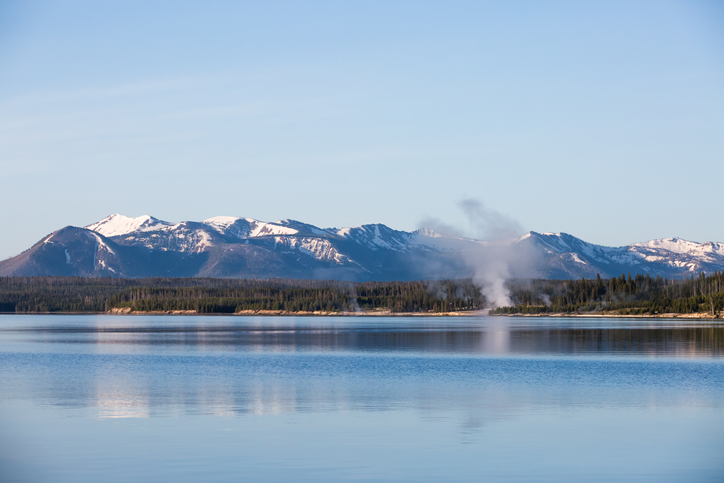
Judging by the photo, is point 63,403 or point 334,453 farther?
point 63,403

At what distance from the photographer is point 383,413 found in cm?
3303

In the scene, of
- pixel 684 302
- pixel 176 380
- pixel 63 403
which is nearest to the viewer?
pixel 63 403

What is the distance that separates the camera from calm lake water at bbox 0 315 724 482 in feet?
75.3

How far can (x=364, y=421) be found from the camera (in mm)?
30859

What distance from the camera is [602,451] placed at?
25.4m

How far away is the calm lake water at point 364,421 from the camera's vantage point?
903 inches

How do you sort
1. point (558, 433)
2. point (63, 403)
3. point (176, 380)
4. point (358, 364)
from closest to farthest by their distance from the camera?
point (558, 433) < point (63, 403) < point (176, 380) < point (358, 364)

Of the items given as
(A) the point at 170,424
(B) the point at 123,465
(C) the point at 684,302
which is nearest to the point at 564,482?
(B) the point at 123,465

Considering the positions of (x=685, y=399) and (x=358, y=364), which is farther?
(x=358, y=364)

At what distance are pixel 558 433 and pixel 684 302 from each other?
17085 centimetres

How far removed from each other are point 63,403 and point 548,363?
34599 mm

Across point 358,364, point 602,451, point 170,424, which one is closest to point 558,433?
point 602,451

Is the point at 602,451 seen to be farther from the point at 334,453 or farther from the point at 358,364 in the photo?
the point at 358,364

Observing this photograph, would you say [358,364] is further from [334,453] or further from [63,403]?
[334,453]
